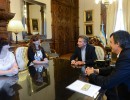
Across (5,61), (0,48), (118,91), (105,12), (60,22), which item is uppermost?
(105,12)

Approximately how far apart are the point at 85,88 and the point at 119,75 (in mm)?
314

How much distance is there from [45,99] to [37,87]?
37 centimetres

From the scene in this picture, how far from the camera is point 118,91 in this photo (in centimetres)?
165

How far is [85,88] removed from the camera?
5.14 feet

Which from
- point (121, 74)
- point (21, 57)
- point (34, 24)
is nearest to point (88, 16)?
point (34, 24)

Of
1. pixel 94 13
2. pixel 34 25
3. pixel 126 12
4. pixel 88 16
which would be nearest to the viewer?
pixel 34 25

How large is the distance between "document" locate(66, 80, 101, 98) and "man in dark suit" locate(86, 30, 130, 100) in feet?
0.25

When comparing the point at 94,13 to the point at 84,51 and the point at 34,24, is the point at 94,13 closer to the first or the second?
the point at 34,24

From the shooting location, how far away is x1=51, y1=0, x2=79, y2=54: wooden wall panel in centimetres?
728

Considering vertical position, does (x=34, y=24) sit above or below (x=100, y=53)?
above

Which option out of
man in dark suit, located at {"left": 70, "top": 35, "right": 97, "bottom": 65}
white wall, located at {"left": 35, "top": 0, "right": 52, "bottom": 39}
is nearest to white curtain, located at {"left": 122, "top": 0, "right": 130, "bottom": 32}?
white wall, located at {"left": 35, "top": 0, "right": 52, "bottom": 39}

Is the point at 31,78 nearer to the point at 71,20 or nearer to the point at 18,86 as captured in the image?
the point at 18,86

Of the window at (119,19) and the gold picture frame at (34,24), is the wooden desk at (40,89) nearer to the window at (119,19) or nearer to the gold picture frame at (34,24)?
the gold picture frame at (34,24)

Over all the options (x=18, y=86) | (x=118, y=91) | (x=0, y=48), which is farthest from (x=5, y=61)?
(x=118, y=91)
